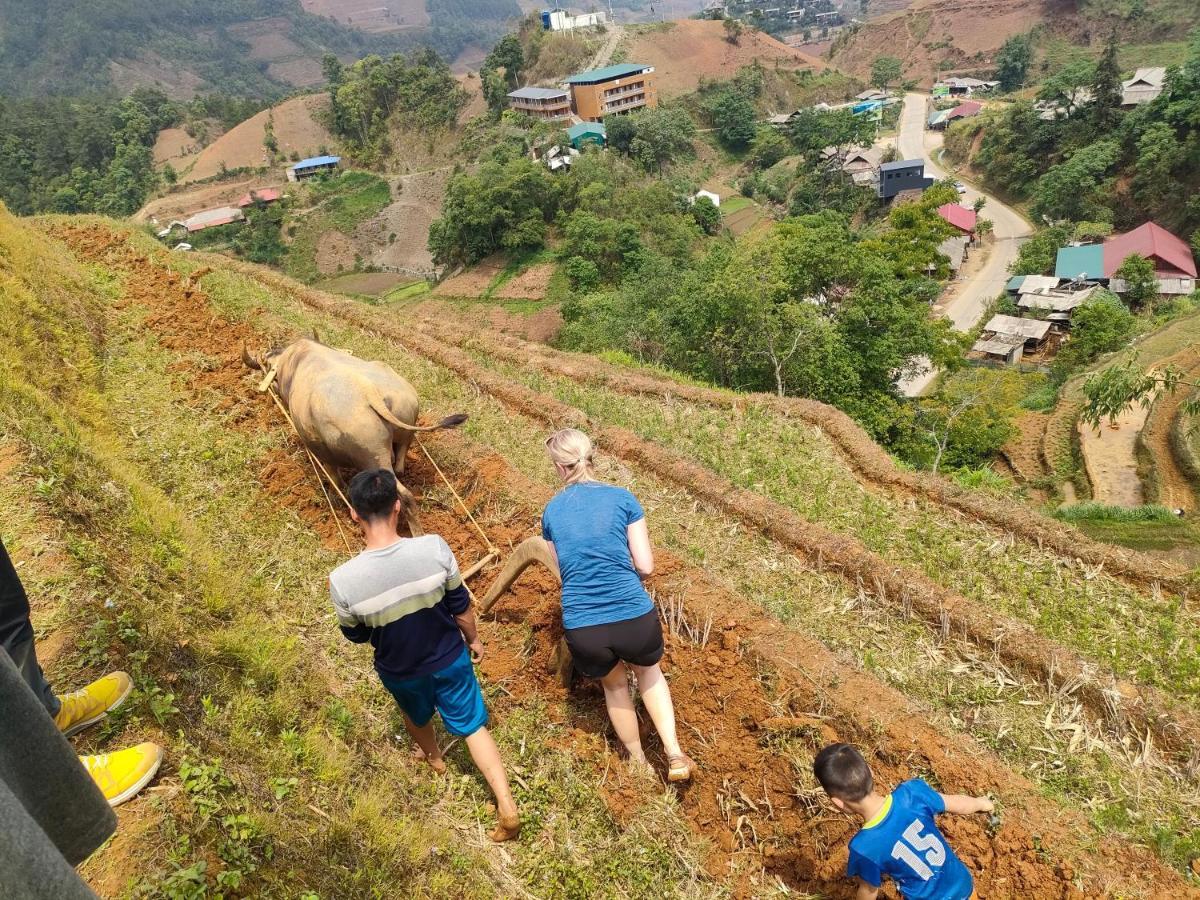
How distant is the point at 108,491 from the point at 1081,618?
8.38 metres

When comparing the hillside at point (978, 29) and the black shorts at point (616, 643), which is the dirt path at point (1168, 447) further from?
the hillside at point (978, 29)

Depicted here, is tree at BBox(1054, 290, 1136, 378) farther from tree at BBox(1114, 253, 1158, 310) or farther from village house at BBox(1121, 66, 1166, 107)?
village house at BBox(1121, 66, 1166, 107)

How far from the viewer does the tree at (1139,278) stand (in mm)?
32562

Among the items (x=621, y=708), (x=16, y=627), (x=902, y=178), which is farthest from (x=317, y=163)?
(x=621, y=708)

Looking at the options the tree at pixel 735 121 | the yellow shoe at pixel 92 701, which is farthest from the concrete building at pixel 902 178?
the yellow shoe at pixel 92 701

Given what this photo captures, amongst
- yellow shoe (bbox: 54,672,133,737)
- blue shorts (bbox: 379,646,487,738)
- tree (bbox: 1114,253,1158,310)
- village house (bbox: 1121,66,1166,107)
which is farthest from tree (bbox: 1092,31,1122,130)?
yellow shoe (bbox: 54,672,133,737)

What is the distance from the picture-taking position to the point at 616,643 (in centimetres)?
356

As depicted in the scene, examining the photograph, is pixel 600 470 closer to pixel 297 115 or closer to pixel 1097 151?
pixel 1097 151

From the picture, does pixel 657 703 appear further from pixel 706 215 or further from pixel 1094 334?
pixel 706 215

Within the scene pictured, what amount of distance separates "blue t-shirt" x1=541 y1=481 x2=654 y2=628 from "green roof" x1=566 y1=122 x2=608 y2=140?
60.0 meters

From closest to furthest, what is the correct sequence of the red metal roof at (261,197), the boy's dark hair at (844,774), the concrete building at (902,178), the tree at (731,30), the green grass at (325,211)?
the boy's dark hair at (844,774)
the concrete building at (902,178)
the green grass at (325,211)
the red metal roof at (261,197)
the tree at (731,30)

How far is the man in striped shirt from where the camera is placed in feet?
10.4

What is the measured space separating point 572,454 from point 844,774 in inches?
79.2

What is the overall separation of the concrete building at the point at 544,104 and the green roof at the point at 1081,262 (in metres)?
45.3
